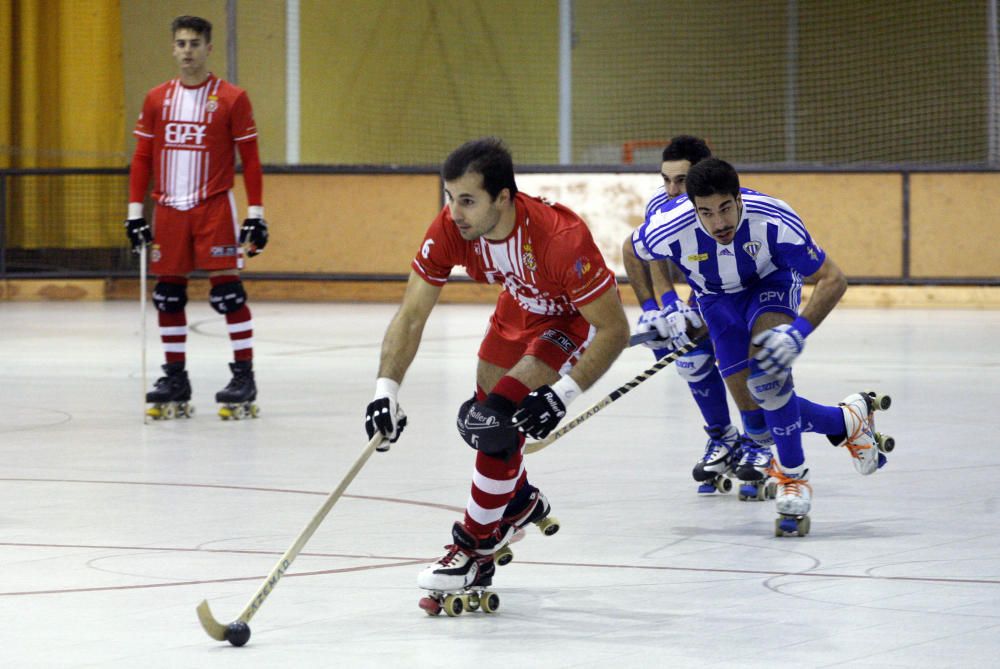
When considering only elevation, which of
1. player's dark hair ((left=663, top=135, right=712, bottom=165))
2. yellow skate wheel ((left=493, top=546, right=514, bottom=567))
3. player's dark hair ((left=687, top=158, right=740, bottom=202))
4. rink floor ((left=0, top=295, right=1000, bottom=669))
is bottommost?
rink floor ((left=0, top=295, right=1000, bottom=669))

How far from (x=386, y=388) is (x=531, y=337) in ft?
1.86

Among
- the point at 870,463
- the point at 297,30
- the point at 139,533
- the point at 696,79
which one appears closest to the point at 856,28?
the point at 696,79

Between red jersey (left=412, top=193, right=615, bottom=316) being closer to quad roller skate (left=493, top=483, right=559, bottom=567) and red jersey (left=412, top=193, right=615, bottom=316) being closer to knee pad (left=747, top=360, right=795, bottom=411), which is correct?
quad roller skate (left=493, top=483, right=559, bottom=567)

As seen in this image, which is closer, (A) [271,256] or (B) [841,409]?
(B) [841,409]

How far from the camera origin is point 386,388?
403 cm

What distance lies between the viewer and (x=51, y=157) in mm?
17516

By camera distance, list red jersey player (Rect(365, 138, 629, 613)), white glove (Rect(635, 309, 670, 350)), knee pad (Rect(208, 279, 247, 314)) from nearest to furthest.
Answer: red jersey player (Rect(365, 138, 629, 613)), white glove (Rect(635, 309, 670, 350)), knee pad (Rect(208, 279, 247, 314))

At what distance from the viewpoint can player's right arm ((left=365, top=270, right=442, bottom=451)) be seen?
396 centimetres

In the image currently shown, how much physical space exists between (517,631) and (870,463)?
231cm

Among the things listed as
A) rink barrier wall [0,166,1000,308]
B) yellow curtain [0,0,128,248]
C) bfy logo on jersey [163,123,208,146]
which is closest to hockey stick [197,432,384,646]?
bfy logo on jersey [163,123,208,146]

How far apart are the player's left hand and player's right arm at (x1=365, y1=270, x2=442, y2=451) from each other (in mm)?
1234

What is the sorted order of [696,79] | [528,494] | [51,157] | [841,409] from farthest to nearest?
[696,79], [51,157], [841,409], [528,494]

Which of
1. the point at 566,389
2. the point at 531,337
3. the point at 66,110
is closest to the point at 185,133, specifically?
the point at 531,337

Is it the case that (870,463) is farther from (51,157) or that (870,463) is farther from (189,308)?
(51,157)
